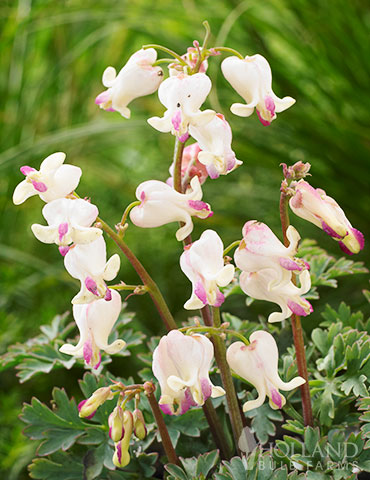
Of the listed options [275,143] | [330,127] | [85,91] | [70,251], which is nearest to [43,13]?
[85,91]

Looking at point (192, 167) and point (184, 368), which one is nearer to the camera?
point (184, 368)

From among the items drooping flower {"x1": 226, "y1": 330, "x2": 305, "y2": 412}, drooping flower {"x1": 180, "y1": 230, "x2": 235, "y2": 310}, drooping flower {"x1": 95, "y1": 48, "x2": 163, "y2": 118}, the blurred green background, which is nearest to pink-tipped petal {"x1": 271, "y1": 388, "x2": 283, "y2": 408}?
drooping flower {"x1": 226, "y1": 330, "x2": 305, "y2": 412}

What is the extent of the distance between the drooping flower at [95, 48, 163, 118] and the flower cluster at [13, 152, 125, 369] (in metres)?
0.12

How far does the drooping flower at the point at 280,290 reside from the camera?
0.58 metres

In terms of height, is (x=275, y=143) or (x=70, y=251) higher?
(x=275, y=143)

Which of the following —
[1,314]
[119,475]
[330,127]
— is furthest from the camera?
[330,127]

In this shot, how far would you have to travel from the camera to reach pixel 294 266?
57 centimetres

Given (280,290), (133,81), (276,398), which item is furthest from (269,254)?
(133,81)

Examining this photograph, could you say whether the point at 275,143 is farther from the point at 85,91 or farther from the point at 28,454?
the point at 28,454

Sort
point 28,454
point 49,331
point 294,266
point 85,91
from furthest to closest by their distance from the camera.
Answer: point 85,91 < point 28,454 < point 49,331 < point 294,266

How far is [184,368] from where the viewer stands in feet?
1.89

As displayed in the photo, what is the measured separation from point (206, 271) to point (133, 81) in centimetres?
24

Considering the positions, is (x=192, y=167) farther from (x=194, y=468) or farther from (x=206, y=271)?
(x=194, y=468)

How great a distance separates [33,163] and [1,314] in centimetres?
37
